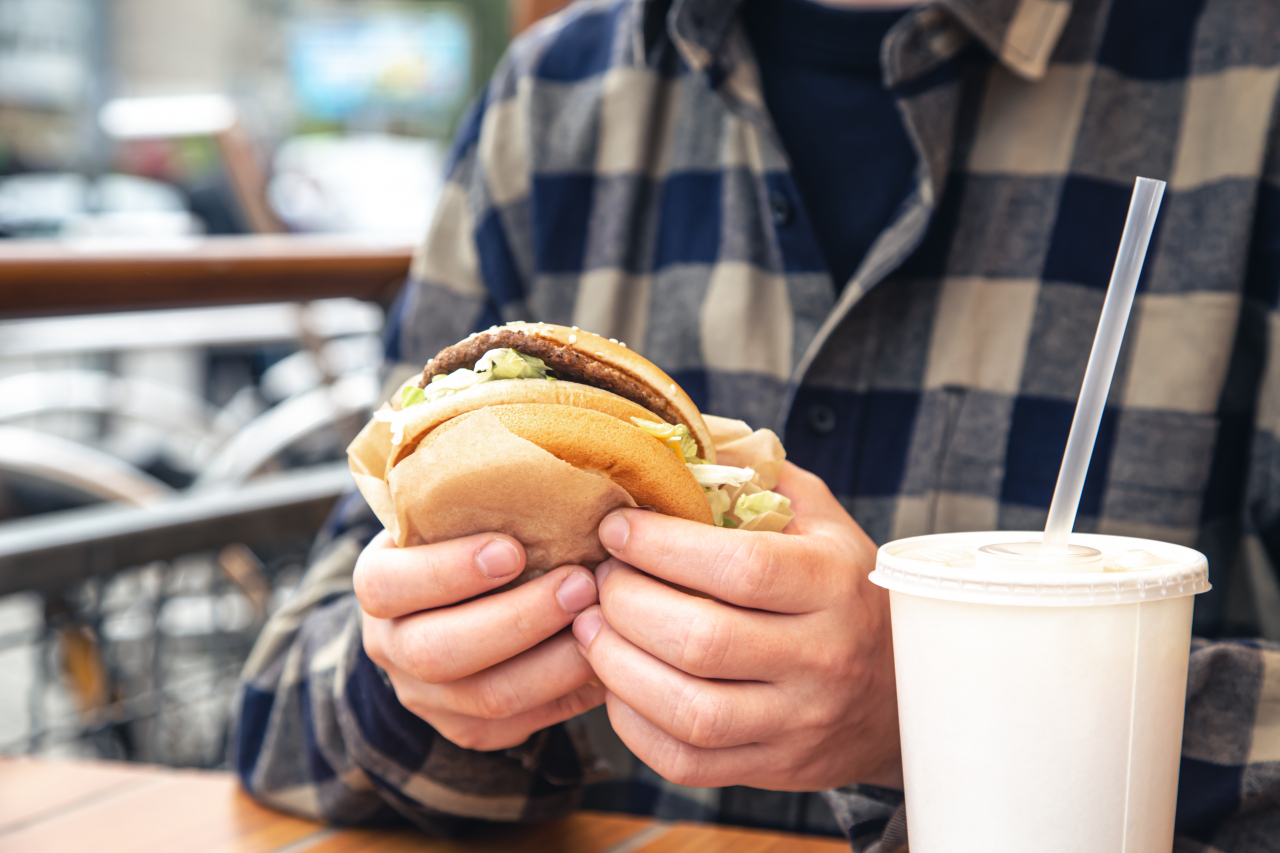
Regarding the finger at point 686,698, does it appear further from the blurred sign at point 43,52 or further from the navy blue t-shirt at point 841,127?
the blurred sign at point 43,52

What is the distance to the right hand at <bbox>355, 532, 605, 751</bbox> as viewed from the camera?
25.4 inches

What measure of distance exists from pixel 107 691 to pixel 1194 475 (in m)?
1.56

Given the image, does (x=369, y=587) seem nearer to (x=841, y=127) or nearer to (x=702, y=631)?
(x=702, y=631)

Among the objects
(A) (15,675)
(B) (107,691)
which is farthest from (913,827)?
(A) (15,675)

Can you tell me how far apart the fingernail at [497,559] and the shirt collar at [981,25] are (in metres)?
0.65

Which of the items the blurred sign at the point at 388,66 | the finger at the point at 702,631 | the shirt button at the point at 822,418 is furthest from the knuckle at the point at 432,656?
the blurred sign at the point at 388,66

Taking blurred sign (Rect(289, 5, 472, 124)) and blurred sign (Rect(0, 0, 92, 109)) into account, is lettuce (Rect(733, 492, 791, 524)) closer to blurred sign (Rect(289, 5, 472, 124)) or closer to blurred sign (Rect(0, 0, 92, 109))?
blurred sign (Rect(0, 0, 92, 109))

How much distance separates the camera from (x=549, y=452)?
0.62 meters

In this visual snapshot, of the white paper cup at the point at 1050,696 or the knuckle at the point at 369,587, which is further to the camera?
the knuckle at the point at 369,587

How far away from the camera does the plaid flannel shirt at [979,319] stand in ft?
3.28

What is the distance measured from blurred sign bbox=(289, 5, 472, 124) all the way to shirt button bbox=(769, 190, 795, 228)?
614 inches

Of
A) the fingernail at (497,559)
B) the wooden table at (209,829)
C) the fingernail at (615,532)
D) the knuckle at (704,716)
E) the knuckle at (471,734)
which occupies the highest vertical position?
the fingernail at (615,532)

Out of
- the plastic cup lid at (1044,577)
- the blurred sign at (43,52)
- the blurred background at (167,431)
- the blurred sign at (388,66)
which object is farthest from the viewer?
the blurred sign at (388,66)

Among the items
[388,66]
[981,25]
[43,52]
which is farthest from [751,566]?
[388,66]
